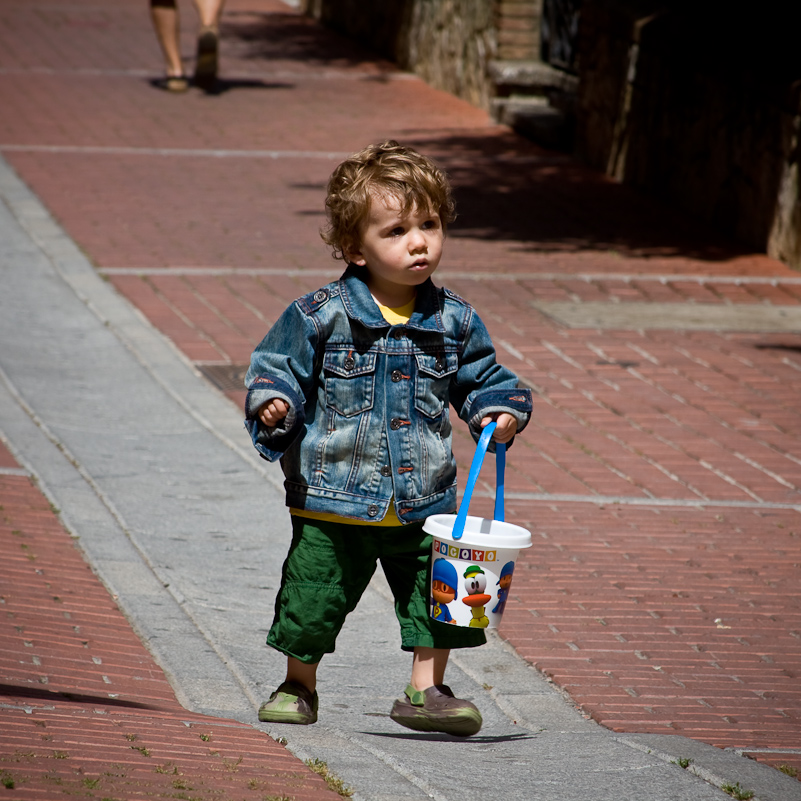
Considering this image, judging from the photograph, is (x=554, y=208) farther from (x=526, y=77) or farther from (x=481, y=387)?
(x=481, y=387)

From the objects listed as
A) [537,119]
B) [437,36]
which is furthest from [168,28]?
[537,119]

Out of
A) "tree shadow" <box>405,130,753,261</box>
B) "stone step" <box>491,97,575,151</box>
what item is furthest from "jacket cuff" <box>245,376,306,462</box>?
"stone step" <box>491,97,575,151</box>

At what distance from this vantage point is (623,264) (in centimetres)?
970

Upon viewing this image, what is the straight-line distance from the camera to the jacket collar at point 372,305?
10.8 ft

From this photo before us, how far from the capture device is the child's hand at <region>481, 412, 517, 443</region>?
130 inches

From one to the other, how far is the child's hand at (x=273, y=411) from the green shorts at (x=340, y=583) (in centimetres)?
34

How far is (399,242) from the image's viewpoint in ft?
10.7

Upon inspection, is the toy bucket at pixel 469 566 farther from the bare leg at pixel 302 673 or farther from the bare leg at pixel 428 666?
the bare leg at pixel 302 673

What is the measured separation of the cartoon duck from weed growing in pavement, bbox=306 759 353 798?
518 mm

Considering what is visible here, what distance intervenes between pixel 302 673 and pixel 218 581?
1247mm

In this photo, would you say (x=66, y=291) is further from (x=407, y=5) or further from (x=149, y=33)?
(x=149, y=33)

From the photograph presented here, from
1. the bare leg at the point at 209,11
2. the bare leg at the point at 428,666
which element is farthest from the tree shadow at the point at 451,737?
the bare leg at the point at 209,11

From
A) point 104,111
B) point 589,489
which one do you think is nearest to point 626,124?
point 104,111

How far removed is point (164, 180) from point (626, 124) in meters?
4.46
